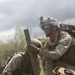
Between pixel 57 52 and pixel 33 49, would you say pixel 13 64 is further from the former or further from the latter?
pixel 57 52

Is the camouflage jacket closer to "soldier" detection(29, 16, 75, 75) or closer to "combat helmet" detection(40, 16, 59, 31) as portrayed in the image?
"soldier" detection(29, 16, 75, 75)

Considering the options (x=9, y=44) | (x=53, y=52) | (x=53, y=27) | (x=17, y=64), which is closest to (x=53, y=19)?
(x=53, y=27)

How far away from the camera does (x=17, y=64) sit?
974 cm

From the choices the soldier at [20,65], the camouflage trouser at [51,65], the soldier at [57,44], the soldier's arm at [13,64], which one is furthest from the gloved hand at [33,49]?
the soldier's arm at [13,64]

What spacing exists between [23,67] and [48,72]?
6.88ft

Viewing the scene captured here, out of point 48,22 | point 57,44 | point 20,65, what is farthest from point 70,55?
point 20,65

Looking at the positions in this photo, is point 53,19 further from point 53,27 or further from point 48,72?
point 48,72

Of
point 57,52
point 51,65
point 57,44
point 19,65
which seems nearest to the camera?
point 57,52

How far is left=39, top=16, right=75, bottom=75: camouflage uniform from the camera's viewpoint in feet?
23.9

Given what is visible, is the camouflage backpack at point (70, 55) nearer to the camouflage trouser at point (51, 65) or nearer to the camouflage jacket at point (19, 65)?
the camouflage trouser at point (51, 65)

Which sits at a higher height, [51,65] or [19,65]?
[51,65]

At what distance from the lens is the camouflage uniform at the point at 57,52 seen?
7.28m

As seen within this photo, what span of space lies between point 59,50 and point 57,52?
53 millimetres

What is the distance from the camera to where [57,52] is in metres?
7.30
